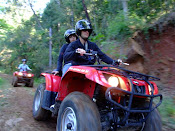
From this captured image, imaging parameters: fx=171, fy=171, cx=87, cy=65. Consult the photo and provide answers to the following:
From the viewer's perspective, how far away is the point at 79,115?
235cm

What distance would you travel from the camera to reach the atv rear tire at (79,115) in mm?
2260

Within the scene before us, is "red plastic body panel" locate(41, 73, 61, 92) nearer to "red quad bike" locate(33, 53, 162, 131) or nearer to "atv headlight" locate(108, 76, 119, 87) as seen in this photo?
"red quad bike" locate(33, 53, 162, 131)

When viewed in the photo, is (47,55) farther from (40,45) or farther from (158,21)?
(158,21)

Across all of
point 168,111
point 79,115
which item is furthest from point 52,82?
point 168,111

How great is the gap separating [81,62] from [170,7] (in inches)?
300

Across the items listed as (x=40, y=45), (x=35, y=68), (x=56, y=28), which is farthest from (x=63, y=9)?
(x=35, y=68)

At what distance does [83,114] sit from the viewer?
233cm

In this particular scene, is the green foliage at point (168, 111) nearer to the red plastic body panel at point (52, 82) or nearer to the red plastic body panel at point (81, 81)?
the red plastic body panel at point (81, 81)

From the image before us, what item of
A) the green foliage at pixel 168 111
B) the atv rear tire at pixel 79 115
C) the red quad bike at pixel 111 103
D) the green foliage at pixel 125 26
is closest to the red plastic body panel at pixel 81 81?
the red quad bike at pixel 111 103

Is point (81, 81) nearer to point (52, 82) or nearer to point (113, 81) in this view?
point (52, 82)

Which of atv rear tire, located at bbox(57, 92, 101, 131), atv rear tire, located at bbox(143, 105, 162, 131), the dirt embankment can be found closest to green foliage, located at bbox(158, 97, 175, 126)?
atv rear tire, located at bbox(143, 105, 162, 131)

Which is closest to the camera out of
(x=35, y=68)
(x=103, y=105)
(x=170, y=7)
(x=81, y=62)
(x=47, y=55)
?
(x=103, y=105)

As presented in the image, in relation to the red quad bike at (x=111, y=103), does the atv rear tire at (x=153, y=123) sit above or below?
below

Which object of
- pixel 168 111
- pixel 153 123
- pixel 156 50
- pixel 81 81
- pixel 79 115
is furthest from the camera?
pixel 156 50
